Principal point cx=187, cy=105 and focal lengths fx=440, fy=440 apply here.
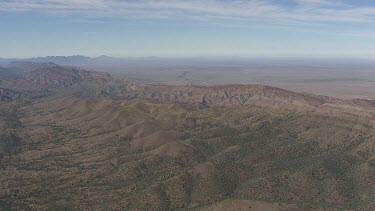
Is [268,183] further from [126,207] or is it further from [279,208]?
[126,207]

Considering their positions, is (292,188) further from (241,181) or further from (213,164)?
(213,164)

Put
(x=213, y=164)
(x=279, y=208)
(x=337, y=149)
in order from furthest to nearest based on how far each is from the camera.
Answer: (x=337, y=149), (x=213, y=164), (x=279, y=208)

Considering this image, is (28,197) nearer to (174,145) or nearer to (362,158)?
(174,145)

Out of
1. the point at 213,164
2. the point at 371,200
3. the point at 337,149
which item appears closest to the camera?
the point at 371,200

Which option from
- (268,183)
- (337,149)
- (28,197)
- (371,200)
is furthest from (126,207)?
(337,149)

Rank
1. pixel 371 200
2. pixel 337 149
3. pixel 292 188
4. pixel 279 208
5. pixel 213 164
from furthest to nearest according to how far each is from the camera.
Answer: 1. pixel 337 149
2. pixel 213 164
3. pixel 292 188
4. pixel 371 200
5. pixel 279 208

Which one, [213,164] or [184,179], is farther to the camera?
[213,164]

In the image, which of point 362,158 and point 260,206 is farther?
point 362,158

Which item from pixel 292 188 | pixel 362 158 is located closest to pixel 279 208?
pixel 292 188

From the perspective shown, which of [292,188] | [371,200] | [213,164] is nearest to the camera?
[371,200]
